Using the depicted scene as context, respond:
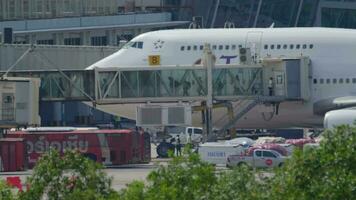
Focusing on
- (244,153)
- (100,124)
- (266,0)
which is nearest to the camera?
(244,153)

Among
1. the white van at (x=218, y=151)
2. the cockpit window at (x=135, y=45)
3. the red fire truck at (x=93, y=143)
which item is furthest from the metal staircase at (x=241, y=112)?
the cockpit window at (x=135, y=45)

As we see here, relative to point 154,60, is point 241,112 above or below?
below

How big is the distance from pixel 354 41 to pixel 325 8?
48.7 metres

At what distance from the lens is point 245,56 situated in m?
68.9

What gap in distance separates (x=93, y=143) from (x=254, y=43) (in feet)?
31.0

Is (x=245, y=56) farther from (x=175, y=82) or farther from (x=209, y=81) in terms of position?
(x=175, y=82)

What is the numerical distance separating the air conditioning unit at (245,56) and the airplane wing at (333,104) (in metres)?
3.80

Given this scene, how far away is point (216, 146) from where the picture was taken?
63.6 metres

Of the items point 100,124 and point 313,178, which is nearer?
point 313,178

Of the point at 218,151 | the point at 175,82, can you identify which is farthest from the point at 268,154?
the point at 175,82

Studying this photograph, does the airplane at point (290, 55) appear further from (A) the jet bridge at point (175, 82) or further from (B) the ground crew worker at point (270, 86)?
(A) the jet bridge at point (175, 82)

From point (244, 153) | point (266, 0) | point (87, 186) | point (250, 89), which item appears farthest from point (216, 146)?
point (266, 0)

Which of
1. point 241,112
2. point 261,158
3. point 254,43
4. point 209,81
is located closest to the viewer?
point 261,158

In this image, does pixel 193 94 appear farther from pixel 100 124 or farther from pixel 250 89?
pixel 100 124
